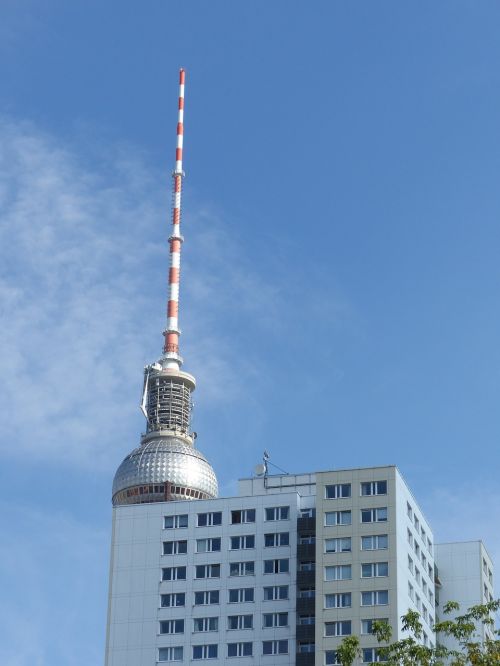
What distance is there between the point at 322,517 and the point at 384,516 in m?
6.46

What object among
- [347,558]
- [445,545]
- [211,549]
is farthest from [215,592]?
[445,545]

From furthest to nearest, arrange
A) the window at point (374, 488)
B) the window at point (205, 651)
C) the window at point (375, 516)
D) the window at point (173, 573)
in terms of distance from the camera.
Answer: the window at point (173, 573), the window at point (205, 651), the window at point (374, 488), the window at point (375, 516)

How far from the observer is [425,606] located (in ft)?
554

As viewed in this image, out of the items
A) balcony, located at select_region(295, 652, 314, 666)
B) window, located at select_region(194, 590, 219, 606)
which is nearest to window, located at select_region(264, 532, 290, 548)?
window, located at select_region(194, 590, 219, 606)

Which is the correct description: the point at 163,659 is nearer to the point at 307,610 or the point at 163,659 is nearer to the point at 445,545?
the point at 307,610

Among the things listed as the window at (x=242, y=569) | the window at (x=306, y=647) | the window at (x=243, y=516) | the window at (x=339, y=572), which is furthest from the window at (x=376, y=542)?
the window at (x=243, y=516)

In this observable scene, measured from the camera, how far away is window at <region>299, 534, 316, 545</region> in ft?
542

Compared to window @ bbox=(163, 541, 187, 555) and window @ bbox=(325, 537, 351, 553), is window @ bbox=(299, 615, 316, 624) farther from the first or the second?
window @ bbox=(163, 541, 187, 555)

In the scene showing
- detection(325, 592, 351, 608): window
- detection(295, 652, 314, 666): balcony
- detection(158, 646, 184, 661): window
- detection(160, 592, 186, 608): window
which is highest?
detection(160, 592, 186, 608): window

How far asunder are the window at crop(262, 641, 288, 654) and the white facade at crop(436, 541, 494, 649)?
26.0m

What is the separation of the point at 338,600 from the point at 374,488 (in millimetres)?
12389

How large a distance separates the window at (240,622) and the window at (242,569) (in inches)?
191

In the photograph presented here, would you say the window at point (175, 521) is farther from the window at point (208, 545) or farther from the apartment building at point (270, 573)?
the window at point (208, 545)

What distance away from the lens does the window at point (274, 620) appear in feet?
535
